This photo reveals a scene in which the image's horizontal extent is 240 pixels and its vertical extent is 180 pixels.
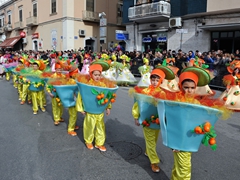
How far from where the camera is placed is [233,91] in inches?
258

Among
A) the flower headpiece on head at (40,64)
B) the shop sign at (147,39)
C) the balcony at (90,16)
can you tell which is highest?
the balcony at (90,16)

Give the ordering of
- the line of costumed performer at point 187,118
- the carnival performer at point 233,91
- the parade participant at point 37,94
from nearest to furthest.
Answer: the line of costumed performer at point 187,118, the carnival performer at point 233,91, the parade participant at point 37,94

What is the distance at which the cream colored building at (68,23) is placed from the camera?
2534cm

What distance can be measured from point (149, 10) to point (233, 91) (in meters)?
14.2

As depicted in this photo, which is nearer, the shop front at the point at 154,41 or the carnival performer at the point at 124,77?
the carnival performer at the point at 124,77

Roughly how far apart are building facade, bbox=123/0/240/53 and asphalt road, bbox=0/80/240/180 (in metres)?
10.6

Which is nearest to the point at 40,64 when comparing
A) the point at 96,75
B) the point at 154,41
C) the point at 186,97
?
the point at 96,75

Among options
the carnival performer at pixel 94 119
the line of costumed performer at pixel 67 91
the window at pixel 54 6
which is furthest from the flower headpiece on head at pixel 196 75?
the window at pixel 54 6

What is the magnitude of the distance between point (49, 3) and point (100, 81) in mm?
25911

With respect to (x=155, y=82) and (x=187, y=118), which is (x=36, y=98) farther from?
(x=187, y=118)

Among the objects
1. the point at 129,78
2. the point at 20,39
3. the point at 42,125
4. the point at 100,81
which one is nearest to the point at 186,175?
the point at 100,81

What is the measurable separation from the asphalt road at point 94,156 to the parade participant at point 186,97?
2.26 ft

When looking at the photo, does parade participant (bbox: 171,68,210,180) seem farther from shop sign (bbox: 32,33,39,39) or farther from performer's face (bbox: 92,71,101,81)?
shop sign (bbox: 32,33,39,39)

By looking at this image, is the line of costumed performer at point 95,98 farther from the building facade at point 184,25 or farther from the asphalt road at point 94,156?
the building facade at point 184,25
